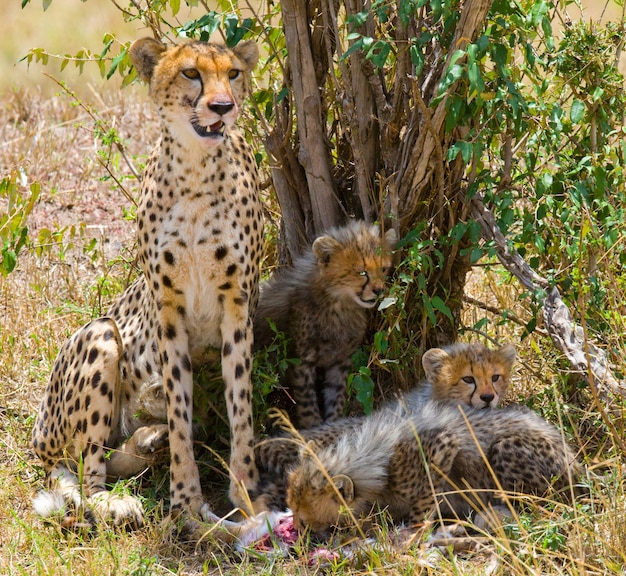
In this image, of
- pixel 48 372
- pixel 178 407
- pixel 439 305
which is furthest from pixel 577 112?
pixel 48 372

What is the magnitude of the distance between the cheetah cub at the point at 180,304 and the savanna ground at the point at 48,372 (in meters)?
0.18

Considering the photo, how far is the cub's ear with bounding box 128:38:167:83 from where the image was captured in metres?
3.80

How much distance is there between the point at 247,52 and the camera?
12.8ft

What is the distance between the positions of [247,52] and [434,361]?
4.60 ft

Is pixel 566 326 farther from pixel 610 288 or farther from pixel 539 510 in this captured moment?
pixel 539 510

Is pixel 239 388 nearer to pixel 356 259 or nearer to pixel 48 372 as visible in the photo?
pixel 356 259

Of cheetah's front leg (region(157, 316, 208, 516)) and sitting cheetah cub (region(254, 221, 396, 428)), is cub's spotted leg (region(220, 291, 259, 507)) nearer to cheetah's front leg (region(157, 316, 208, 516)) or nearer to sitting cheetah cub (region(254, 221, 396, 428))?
cheetah's front leg (region(157, 316, 208, 516))

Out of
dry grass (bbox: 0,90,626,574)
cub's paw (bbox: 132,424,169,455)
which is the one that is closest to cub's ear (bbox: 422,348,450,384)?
dry grass (bbox: 0,90,626,574)

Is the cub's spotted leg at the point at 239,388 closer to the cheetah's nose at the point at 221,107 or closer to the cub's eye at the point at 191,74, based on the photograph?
the cheetah's nose at the point at 221,107

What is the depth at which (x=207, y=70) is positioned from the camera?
370 cm

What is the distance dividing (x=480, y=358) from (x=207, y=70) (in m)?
1.51

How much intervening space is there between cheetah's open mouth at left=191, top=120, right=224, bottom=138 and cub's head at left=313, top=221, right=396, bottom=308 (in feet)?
2.56

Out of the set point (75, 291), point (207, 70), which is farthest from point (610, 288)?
point (75, 291)

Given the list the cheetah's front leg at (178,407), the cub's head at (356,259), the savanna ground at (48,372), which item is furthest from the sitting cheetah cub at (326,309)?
the cheetah's front leg at (178,407)
